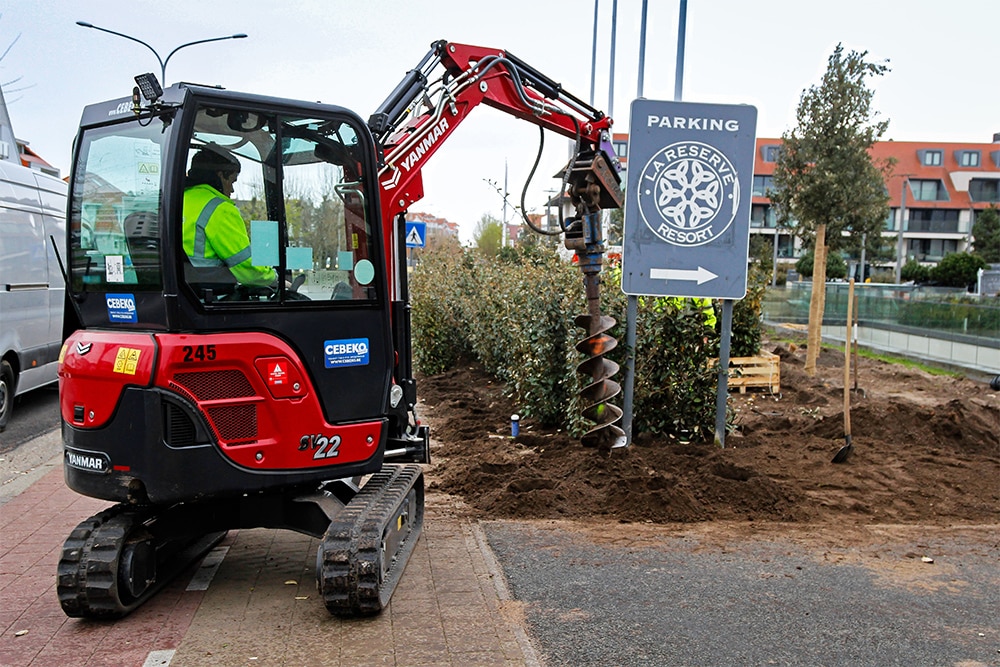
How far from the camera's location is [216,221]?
496 cm

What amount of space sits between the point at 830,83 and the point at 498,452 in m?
10.7

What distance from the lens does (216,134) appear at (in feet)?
16.4

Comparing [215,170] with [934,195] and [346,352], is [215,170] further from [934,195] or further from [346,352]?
[934,195]

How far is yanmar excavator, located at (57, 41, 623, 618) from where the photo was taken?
4.85 metres

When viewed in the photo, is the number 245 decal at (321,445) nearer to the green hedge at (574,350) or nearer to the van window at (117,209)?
the van window at (117,209)

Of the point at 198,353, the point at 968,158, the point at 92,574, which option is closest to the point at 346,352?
the point at 198,353

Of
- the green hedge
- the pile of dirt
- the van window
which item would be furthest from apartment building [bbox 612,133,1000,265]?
the van window

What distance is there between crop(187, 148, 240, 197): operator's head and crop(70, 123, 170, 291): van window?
0.61 ft

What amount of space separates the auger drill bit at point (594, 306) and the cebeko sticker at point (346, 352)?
3.42 meters

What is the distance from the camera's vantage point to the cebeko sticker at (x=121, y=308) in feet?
16.4

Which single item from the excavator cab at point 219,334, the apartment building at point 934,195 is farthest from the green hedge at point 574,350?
the apartment building at point 934,195

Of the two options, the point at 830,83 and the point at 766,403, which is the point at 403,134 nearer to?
the point at 766,403

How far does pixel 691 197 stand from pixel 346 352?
484 cm

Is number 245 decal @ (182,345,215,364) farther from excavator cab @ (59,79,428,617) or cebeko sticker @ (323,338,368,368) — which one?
cebeko sticker @ (323,338,368,368)
